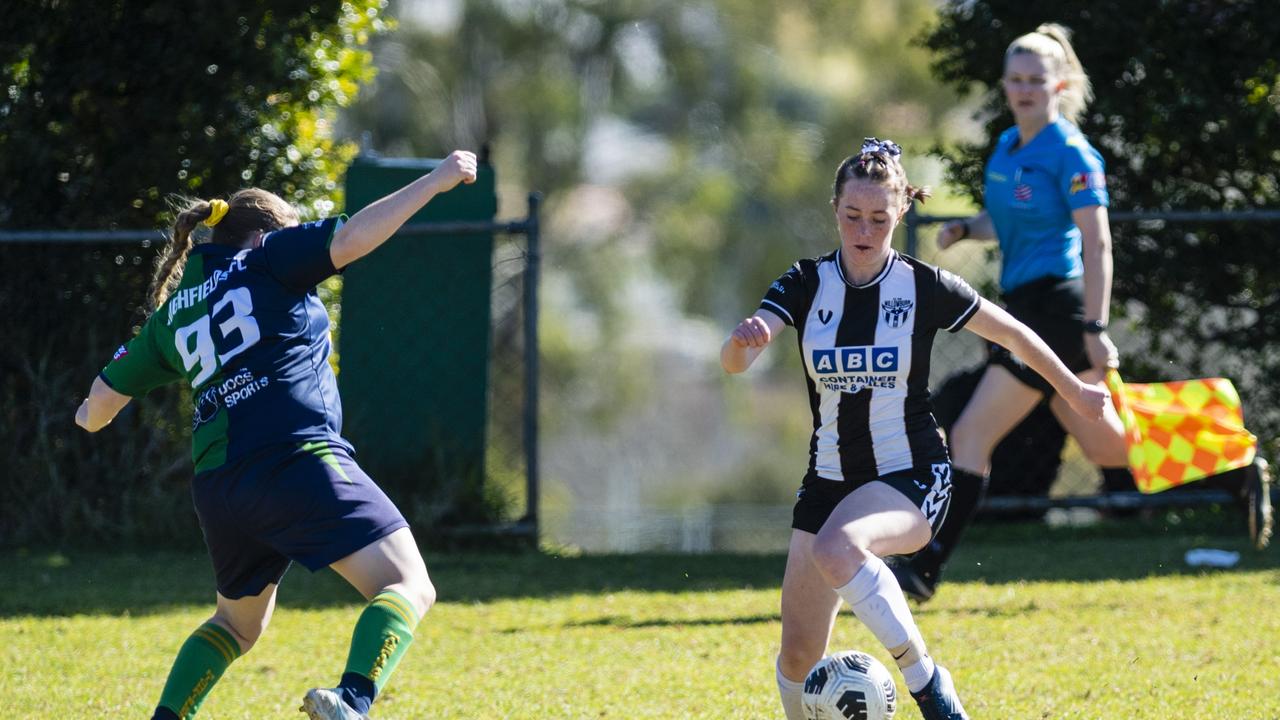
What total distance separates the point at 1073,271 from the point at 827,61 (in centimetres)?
2694

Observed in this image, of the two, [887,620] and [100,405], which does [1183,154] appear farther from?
[100,405]

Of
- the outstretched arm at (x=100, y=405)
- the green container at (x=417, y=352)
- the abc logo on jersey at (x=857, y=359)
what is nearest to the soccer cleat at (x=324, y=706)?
the outstretched arm at (x=100, y=405)

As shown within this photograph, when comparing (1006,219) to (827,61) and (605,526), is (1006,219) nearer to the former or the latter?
(605,526)

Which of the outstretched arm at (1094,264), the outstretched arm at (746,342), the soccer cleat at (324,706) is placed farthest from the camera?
the outstretched arm at (1094,264)

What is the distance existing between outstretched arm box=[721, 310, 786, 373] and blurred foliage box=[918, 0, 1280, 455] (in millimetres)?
5578

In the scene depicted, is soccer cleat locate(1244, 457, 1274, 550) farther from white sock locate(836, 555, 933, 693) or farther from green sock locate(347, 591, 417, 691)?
green sock locate(347, 591, 417, 691)

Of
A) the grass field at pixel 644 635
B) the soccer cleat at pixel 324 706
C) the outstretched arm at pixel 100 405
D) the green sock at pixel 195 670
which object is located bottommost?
the grass field at pixel 644 635

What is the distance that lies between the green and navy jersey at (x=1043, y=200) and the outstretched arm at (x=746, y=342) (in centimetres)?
263

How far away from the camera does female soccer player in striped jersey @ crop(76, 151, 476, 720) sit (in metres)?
3.82

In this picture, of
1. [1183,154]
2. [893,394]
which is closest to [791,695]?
[893,394]

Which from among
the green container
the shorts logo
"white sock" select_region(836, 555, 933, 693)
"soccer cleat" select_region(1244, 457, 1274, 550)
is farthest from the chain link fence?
"white sock" select_region(836, 555, 933, 693)

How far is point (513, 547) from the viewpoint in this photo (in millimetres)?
8648

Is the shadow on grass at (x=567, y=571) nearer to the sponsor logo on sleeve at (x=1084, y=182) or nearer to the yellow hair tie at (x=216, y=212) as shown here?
the sponsor logo on sleeve at (x=1084, y=182)

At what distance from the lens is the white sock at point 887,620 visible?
12.9ft
